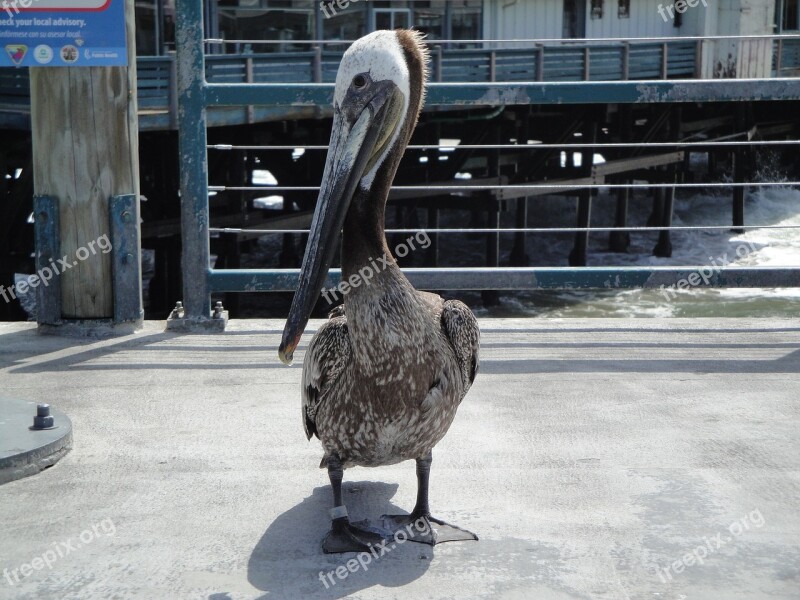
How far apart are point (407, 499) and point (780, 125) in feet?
93.3

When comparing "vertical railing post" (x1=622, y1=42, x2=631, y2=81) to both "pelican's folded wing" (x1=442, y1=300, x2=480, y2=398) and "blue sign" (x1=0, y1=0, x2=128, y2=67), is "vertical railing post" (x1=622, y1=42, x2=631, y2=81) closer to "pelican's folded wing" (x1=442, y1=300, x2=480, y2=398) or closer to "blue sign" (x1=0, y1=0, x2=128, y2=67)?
"blue sign" (x1=0, y1=0, x2=128, y2=67)

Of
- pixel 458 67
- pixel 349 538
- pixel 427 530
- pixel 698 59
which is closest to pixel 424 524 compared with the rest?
pixel 427 530

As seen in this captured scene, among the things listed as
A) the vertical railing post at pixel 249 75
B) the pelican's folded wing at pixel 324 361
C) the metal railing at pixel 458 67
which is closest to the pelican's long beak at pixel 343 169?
the pelican's folded wing at pixel 324 361

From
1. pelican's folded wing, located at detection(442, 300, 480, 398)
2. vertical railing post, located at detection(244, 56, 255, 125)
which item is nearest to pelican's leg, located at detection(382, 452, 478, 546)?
pelican's folded wing, located at detection(442, 300, 480, 398)

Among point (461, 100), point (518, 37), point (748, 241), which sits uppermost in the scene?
point (518, 37)

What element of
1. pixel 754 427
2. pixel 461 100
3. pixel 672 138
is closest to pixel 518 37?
pixel 672 138

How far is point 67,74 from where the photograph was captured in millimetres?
5434

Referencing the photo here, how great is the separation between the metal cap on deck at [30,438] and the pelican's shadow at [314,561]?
91 centimetres

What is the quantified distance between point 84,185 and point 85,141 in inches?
8.9

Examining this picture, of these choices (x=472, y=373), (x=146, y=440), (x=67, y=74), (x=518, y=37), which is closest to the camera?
(x=472, y=373)

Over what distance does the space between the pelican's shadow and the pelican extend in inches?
2.2

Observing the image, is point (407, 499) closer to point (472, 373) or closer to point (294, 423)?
point (472, 373)

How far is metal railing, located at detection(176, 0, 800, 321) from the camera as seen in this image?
5.45m

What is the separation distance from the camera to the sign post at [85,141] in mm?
5383
